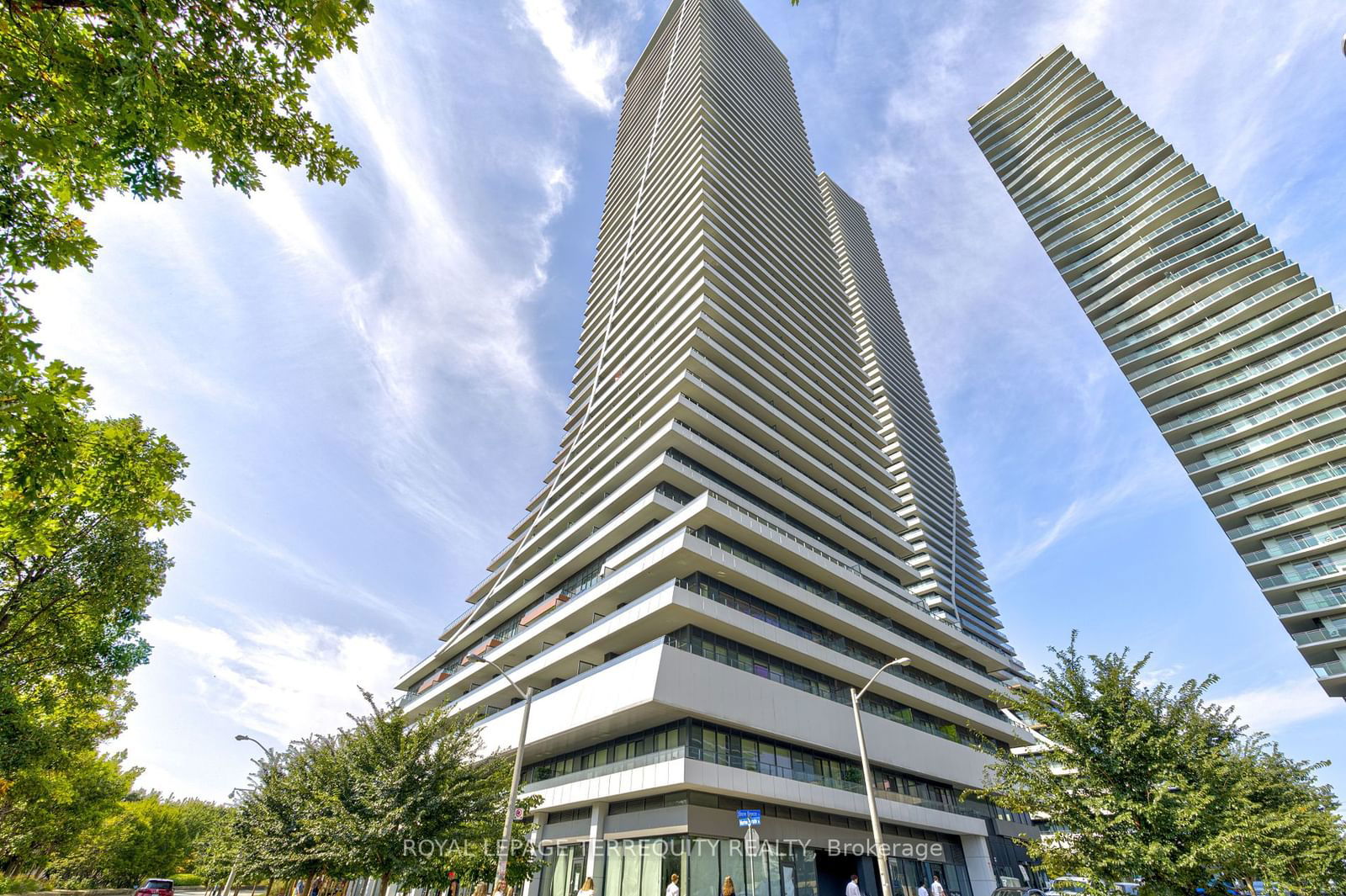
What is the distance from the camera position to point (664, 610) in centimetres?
2533

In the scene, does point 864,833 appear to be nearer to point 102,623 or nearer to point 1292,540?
point 102,623

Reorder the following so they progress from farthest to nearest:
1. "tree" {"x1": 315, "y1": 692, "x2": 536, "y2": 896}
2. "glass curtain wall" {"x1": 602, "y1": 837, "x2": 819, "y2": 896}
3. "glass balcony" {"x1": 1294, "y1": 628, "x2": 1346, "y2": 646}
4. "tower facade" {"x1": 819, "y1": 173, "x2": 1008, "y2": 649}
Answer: "tower facade" {"x1": 819, "y1": 173, "x2": 1008, "y2": 649}
"glass balcony" {"x1": 1294, "y1": 628, "x2": 1346, "y2": 646}
"glass curtain wall" {"x1": 602, "y1": 837, "x2": 819, "y2": 896}
"tree" {"x1": 315, "y1": 692, "x2": 536, "y2": 896}

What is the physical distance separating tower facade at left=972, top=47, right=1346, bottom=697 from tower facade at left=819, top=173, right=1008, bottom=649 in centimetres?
2621

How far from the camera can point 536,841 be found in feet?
89.8

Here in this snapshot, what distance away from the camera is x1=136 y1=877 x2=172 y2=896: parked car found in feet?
111

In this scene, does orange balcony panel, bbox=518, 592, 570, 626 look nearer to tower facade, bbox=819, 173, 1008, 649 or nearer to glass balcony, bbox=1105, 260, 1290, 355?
tower facade, bbox=819, 173, 1008, 649

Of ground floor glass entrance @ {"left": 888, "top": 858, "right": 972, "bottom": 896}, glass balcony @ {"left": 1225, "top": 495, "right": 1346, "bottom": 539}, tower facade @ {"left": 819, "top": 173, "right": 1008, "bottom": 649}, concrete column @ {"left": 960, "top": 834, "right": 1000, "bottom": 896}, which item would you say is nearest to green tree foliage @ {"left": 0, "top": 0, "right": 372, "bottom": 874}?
ground floor glass entrance @ {"left": 888, "top": 858, "right": 972, "bottom": 896}

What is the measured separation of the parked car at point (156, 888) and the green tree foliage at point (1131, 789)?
47339 mm

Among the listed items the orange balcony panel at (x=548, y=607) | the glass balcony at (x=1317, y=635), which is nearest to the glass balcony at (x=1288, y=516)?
the glass balcony at (x=1317, y=635)

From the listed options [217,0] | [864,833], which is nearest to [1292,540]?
[864,833]

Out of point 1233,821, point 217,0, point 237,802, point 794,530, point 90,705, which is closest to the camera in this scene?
point 217,0

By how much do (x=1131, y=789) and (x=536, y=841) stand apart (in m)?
25.0

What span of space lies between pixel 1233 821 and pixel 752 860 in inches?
609

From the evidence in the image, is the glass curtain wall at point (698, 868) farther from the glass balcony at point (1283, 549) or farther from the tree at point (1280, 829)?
the glass balcony at point (1283, 549)
